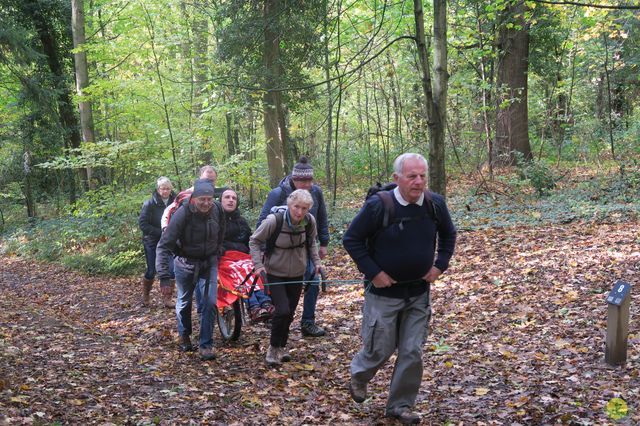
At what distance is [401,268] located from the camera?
4578mm

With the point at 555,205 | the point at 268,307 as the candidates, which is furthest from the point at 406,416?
the point at 555,205

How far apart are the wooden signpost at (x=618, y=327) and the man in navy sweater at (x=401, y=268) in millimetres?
1880

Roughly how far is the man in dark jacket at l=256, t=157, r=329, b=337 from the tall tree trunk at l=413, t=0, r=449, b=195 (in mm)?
3128

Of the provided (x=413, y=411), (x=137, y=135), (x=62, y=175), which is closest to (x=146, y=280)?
(x=413, y=411)

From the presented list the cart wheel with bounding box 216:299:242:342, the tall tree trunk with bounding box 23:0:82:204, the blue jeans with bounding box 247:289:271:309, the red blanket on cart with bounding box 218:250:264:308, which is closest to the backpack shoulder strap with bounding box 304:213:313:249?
the red blanket on cart with bounding box 218:250:264:308

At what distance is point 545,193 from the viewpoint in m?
15.5

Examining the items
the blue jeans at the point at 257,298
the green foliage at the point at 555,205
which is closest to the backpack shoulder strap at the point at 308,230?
the blue jeans at the point at 257,298

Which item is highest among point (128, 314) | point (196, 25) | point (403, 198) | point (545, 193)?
point (196, 25)

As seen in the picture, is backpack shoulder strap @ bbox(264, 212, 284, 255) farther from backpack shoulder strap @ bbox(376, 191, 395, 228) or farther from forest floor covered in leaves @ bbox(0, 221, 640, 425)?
backpack shoulder strap @ bbox(376, 191, 395, 228)

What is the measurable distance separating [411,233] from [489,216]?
970 cm

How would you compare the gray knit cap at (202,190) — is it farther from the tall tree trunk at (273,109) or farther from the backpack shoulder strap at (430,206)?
the tall tree trunk at (273,109)

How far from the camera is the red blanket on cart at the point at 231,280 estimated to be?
730cm

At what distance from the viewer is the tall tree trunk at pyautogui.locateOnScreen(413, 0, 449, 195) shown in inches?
382

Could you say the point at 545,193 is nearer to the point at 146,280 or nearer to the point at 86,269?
the point at 146,280
